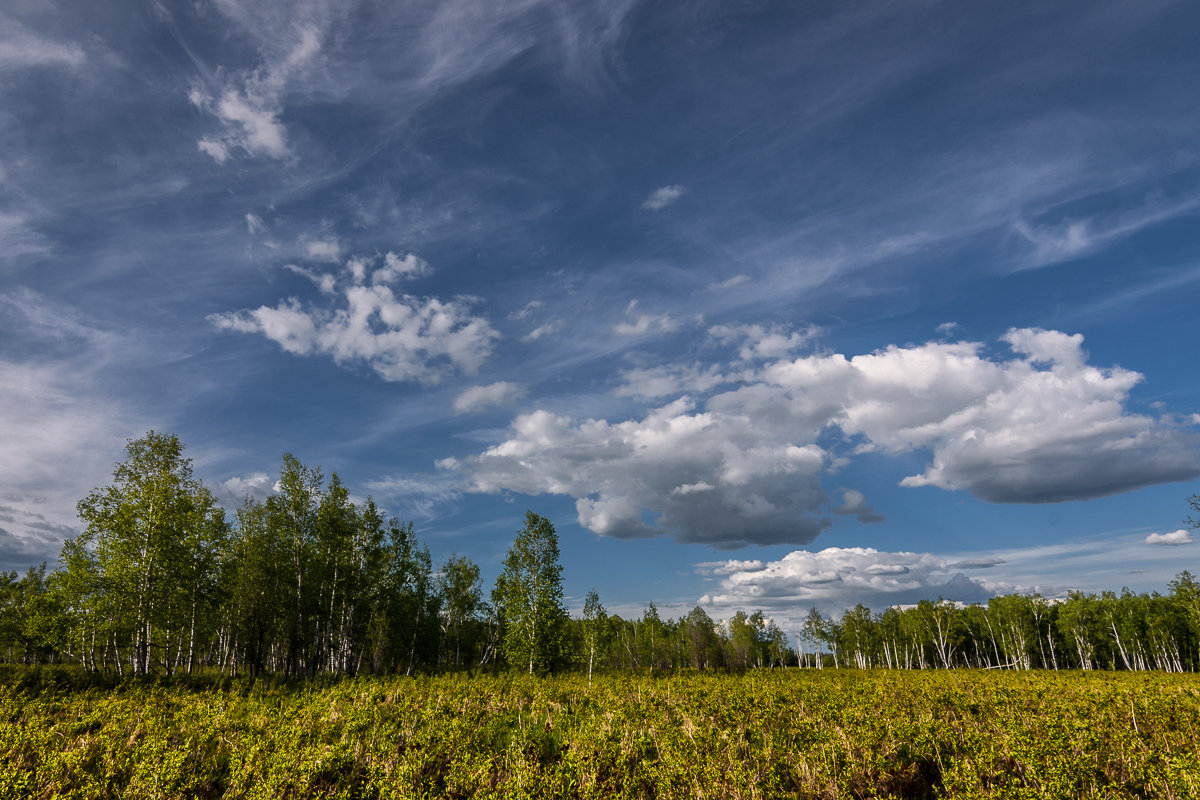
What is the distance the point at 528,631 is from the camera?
43.6 metres

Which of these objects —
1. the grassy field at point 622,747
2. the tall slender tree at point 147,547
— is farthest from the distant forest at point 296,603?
the grassy field at point 622,747

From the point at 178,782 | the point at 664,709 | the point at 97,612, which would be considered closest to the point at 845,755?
the point at 664,709

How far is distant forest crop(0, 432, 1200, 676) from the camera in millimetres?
30078

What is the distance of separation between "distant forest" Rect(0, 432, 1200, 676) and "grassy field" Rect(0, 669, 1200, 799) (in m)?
11.8

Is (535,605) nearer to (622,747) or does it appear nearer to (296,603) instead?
(296,603)

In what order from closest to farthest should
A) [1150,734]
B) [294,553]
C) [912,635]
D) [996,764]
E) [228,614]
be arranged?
[996,764], [1150,734], [294,553], [228,614], [912,635]

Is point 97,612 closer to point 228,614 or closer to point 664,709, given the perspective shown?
point 228,614

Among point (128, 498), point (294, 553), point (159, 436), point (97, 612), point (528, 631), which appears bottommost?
point (528, 631)

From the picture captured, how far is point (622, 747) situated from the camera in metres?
12.5

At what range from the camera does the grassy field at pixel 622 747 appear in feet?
33.4

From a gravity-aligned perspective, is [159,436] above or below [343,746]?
above

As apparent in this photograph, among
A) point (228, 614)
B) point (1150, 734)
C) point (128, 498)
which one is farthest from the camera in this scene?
point (228, 614)

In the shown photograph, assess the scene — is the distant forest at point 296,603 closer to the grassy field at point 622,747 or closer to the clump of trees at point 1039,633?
the clump of trees at point 1039,633

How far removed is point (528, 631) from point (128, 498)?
27289 millimetres
